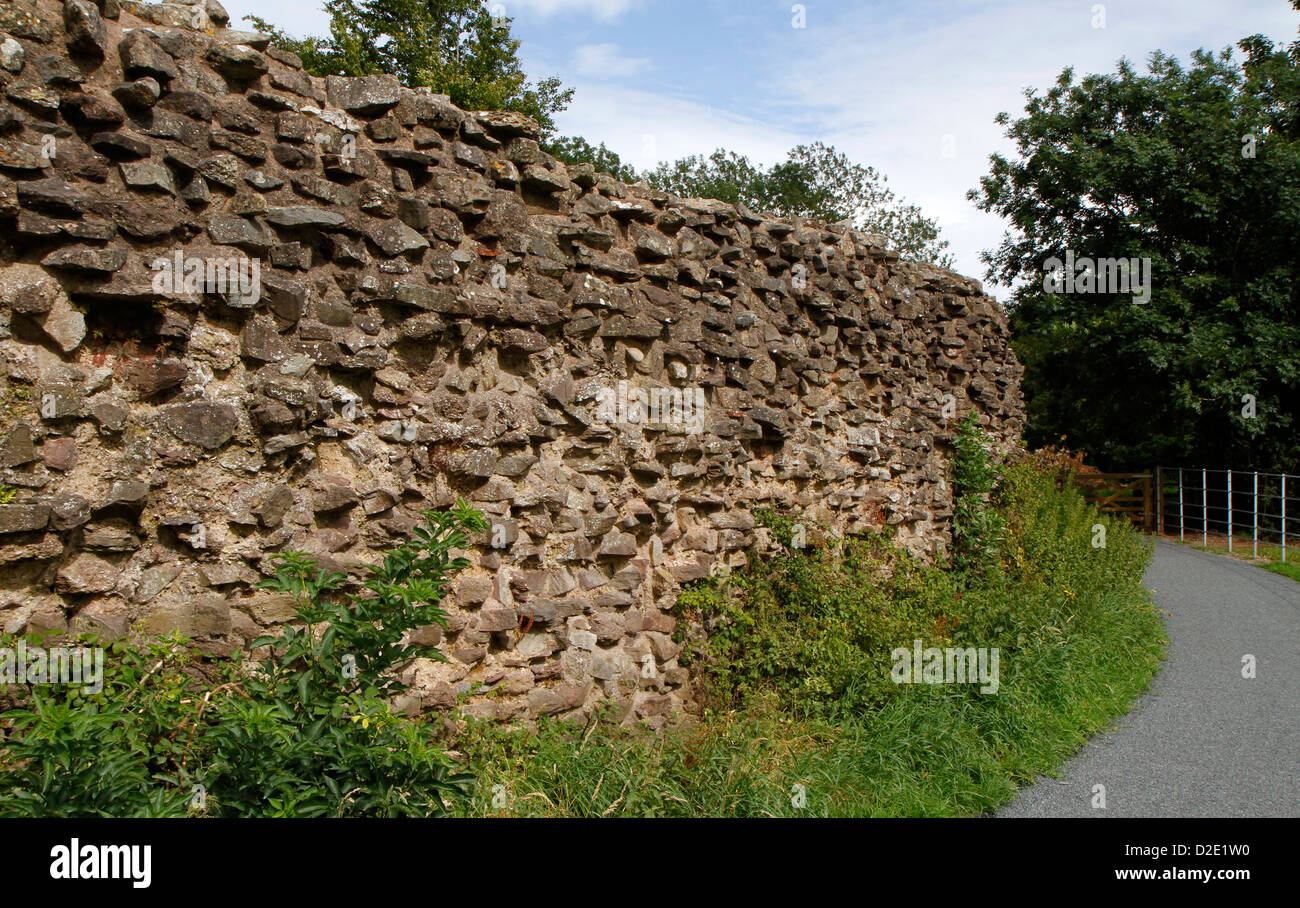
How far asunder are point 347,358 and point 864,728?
382cm

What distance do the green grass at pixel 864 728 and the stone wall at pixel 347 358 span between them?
46 centimetres

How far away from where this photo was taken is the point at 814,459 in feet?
23.5

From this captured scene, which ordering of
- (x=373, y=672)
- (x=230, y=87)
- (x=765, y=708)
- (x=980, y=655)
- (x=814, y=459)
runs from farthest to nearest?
1. (x=814, y=459)
2. (x=980, y=655)
3. (x=765, y=708)
4. (x=230, y=87)
5. (x=373, y=672)

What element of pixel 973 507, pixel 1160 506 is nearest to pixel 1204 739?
pixel 973 507

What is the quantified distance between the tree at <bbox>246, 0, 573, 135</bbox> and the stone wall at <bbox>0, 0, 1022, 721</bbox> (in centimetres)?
1299

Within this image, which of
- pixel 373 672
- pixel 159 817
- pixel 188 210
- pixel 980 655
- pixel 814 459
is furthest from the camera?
pixel 814 459

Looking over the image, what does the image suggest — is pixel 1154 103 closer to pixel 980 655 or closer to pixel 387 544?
pixel 980 655

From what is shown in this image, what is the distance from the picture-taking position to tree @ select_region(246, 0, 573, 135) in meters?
17.5

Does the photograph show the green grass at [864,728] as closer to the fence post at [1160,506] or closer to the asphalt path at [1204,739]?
the asphalt path at [1204,739]

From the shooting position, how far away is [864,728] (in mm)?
5656

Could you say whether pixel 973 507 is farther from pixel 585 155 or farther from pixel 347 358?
pixel 585 155

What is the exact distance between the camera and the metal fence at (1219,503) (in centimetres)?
1773

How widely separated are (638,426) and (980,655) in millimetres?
3190

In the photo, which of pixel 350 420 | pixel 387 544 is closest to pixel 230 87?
pixel 350 420
